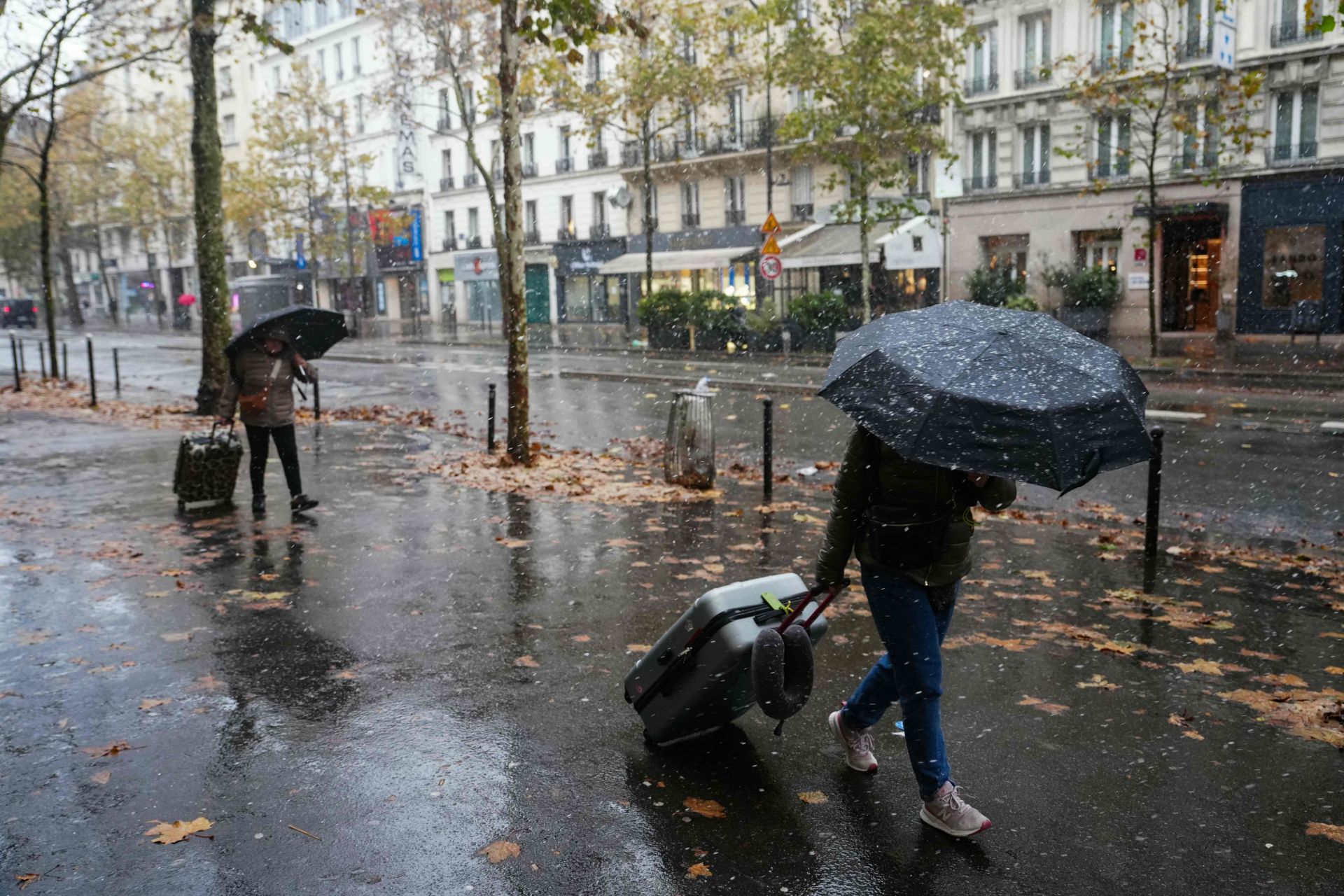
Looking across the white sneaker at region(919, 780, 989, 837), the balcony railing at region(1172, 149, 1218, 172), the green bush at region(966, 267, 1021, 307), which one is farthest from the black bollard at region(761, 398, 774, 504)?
the balcony railing at region(1172, 149, 1218, 172)

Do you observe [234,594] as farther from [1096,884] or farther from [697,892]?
[1096,884]

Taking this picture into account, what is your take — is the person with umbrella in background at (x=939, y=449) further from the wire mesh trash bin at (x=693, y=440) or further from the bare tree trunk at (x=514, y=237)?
the bare tree trunk at (x=514, y=237)

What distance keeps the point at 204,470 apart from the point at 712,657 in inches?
265

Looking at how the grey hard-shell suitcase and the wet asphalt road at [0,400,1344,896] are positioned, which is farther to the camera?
the grey hard-shell suitcase

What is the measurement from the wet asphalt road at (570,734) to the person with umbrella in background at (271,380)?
1122mm

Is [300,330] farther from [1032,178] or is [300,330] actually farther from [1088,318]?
[1032,178]

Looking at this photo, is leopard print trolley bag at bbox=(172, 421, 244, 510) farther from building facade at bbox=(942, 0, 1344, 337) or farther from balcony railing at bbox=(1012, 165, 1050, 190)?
balcony railing at bbox=(1012, 165, 1050, 190)

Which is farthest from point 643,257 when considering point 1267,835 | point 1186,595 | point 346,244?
point 1267,835

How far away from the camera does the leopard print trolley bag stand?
915 centimetres

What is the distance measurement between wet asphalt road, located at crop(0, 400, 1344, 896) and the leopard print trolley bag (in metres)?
1.17

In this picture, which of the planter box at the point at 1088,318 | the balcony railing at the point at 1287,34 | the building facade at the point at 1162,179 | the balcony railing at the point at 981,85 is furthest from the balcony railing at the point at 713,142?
the balcony railing at the point at 1287,34

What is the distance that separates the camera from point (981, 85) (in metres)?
33.3

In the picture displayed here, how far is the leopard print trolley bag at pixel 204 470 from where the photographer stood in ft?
30.0

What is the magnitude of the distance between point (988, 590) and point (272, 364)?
5895 mm
